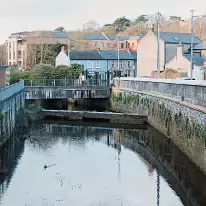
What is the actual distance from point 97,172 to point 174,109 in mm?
8190

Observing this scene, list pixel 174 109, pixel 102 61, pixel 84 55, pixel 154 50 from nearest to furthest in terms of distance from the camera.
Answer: pixel 174 109
pixel 154 50
pixel 84 55
pixel 102 61

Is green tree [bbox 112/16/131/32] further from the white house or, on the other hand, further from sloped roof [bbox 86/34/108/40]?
the white house

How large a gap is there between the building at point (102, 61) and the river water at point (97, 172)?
3251 centimetres

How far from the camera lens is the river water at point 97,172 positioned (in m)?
17.5

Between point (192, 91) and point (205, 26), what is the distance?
64.1m

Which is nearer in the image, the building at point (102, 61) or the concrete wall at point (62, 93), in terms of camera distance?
the concrete wall at point (62, 93)

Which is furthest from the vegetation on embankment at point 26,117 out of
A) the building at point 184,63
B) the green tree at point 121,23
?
the green tree at point 121,23

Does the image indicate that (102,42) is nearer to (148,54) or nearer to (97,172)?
(148,54)

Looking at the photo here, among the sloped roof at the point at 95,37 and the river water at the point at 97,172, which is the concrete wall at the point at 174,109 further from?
the sloped roof at the point at 95,37

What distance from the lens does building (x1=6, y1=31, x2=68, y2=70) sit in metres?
71.4

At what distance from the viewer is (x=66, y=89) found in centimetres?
4631

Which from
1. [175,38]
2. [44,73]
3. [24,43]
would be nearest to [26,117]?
[44,73]

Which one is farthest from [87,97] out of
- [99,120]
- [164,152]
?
[164,152]

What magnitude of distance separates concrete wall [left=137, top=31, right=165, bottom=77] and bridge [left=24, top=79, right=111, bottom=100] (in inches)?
497
